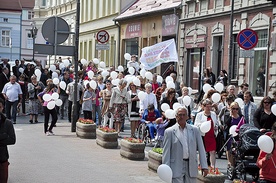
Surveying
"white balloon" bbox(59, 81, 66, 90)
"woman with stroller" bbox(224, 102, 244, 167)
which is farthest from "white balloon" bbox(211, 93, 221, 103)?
"white balloon" bbox(59, 81, 66, 90)

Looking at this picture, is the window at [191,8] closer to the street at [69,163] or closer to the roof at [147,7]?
the roof at [147,7]

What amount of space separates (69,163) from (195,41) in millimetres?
21972

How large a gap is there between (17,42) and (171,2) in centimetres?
5528

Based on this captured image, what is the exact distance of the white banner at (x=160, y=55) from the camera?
1166 inches

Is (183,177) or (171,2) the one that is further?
(171,2)

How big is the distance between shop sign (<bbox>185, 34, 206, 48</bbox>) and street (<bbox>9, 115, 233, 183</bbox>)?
15.2 meters

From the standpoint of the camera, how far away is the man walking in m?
10.4

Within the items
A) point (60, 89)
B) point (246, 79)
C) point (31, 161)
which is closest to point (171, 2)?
point (246, 79)

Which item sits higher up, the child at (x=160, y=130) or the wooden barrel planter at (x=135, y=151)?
the child at (x=160, y=130)

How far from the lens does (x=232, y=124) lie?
15461mm

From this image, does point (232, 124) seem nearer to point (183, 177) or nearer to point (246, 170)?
point (246, 170)

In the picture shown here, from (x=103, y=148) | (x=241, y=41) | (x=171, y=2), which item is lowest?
(x=103, y=148)

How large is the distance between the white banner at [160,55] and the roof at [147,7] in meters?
10.3

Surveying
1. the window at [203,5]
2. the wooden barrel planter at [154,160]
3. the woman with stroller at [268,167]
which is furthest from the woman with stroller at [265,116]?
the window at [203,5]
